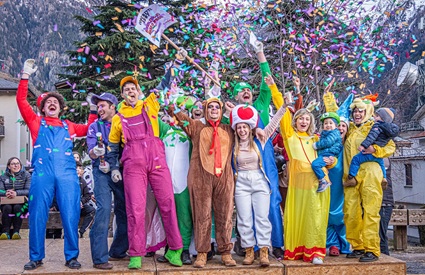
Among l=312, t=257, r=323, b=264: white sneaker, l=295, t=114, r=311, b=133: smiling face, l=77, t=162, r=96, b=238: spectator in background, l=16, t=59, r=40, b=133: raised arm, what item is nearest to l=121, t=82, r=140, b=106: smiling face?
l=16, t=59, r=40, b=133: raised arm

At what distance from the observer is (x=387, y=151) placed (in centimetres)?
601

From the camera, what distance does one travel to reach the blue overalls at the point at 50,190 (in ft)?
18.0

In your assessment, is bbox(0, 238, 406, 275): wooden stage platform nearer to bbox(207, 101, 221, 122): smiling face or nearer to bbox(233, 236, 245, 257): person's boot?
bbox(233, 236, 245, 257): person's boot

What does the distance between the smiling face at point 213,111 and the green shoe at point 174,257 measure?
1.58m

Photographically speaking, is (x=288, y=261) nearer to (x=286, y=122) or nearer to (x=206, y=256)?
(x=206, y=256)

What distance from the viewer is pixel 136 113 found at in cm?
569

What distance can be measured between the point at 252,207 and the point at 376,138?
1.73m

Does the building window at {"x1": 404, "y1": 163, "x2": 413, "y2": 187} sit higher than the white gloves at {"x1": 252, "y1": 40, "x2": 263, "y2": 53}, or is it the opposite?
the white gloves at {"x1": 252, "y1": 40, "x2": 263, "y2": 53}

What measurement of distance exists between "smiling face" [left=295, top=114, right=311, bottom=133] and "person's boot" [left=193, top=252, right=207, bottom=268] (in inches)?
76.5

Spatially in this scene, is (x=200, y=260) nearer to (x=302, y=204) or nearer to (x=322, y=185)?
(x=302, y=204)

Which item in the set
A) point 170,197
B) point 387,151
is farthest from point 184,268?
point 387,151

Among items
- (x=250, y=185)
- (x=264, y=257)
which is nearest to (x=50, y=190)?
(x=250, y=185)

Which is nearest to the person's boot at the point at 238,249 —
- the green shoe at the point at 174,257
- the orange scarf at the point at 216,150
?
the green shoe at the point at 174,257

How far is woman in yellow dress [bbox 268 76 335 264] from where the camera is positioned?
229 inches
